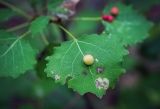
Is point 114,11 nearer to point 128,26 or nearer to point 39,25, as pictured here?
point 128,26

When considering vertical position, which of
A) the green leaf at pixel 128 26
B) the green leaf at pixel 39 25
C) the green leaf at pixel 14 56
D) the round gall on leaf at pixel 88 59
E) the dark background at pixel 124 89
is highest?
the green leaf at pixel 39 25

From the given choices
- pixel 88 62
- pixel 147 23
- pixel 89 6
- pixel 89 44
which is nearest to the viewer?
pixel 88 62

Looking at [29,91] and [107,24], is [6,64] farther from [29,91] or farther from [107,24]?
[29,91]

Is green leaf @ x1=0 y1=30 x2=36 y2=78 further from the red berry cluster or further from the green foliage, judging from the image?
the red berry cluster

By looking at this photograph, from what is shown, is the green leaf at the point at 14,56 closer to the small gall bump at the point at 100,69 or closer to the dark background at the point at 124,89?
the small gall bump at the point at 100,69

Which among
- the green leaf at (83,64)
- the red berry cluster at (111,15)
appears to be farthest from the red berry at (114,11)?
the green leaf at (83,64)

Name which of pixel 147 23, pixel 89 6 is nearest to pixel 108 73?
pixel 147 23
